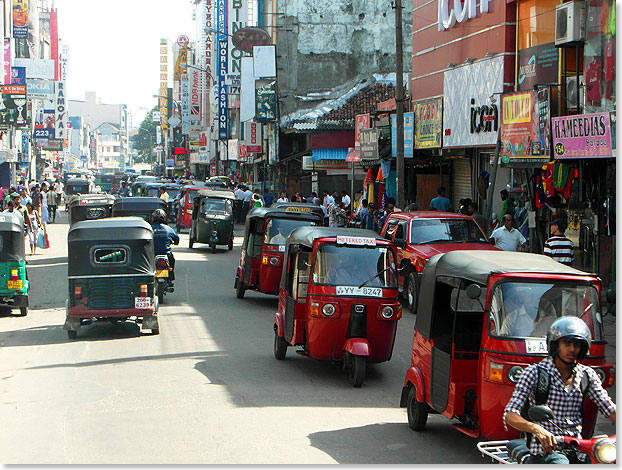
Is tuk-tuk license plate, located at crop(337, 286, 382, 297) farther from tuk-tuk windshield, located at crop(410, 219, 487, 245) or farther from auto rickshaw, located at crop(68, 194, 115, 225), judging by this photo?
auto rickshaw, located at crop(68, 194, 115, 225)

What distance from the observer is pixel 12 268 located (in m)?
17.6

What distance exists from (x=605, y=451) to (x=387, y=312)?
643 centimetres

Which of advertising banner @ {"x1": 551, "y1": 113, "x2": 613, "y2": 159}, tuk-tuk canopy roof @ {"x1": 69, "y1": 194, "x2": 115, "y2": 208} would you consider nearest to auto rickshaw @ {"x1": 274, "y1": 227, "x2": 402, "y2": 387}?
advertising banner @ {"x1": 551, "y1": 113, "x2": 613, "y2": 159}

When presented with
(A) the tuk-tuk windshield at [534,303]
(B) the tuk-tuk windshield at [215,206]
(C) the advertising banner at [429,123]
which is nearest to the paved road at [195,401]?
(A) the tuk-tuk windshield at [534,303]

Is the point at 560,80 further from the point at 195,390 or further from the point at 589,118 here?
the point at 195,390

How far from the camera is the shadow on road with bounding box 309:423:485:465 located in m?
8.25

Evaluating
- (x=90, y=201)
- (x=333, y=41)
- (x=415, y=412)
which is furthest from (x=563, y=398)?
(x=333, y=41)

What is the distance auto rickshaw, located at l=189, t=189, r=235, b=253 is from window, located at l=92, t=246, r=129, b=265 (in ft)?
49.2

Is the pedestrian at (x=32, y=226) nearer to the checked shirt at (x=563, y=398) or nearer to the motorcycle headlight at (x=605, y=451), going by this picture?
the checked shirt at (x=563, y=398)

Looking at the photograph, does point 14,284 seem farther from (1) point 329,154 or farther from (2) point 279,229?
(1) point 329,154

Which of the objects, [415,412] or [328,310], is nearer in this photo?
[415,412]

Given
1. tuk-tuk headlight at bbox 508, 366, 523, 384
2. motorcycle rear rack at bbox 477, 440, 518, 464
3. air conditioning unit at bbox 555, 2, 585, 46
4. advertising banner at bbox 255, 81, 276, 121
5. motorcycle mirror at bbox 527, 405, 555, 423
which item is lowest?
motorcycle rear rack at bbox 477, 440, 518, 464

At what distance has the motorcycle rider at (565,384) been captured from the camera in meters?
6.05

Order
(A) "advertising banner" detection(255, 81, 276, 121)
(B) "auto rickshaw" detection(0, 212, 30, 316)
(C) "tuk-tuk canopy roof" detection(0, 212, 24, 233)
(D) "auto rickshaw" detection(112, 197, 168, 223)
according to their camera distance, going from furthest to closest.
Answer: (A) "advertising banner" detection(255, 81, 276, 121) < (D) "auto rickshaw" detection(112, 197, 168, 223) < (C) "tuk-tuk canopy roof" detection(0, 212, 24, 233) < (B) "auto rickshaw" detection(0, 212, 30, 316)
